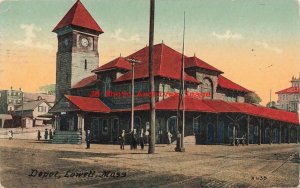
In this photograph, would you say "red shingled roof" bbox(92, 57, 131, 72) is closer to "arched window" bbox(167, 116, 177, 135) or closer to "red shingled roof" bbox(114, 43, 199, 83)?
"red shingled roof" bbox(114, 43, 199, 83)

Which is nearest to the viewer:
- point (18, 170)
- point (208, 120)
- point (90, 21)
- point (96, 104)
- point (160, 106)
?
point (18, 170)

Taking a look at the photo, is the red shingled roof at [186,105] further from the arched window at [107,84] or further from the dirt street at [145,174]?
the dirt street at [145,174]

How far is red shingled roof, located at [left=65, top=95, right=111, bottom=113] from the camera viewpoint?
3566 cm

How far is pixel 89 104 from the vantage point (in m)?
37.0

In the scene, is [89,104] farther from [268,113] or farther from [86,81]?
[268,113]

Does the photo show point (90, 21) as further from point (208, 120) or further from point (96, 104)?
point (208, 120)

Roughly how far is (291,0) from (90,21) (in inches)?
1204

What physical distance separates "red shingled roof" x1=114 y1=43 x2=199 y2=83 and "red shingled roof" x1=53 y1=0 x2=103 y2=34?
21.4 feet

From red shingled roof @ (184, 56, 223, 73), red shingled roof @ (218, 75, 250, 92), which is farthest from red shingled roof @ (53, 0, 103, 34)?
red shingled roof @ (218, 75, 250, 92)

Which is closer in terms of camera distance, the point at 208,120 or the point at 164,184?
the point at 164,184

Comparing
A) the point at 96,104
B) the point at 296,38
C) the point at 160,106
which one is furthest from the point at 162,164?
the point at 96,104

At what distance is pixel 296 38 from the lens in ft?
51.8

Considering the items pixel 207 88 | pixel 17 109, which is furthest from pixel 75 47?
pixel 17 109

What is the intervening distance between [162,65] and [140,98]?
3.62 metres
